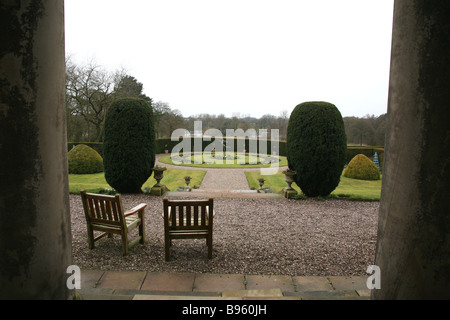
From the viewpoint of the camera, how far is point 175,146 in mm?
34375

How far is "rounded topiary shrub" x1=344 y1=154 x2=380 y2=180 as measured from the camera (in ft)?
51.9

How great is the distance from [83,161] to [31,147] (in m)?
15.5

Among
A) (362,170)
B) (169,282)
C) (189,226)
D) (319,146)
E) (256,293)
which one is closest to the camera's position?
(256,293)

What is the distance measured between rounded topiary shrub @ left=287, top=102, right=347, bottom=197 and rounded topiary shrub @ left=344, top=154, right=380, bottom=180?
8.61 m

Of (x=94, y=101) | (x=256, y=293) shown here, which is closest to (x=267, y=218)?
(x=256, y=293)

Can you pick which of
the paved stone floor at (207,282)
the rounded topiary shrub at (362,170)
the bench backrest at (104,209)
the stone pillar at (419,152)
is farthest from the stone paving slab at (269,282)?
the rounded topiary shrub at (362,170)

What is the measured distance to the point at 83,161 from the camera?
15438 mm

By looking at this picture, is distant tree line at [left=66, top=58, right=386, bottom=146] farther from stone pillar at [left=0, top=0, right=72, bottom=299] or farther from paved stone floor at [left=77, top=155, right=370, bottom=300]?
stone pillar at [left=0, top=0, right=72, bottom=299]

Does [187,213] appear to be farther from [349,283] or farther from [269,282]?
[349,283]

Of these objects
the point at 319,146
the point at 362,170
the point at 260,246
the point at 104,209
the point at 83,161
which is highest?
the point at 319,146

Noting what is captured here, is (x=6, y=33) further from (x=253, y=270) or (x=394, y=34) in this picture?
(x=253, y=270)

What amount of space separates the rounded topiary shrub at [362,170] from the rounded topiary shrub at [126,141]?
501 inches

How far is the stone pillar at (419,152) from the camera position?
1.53 meters
